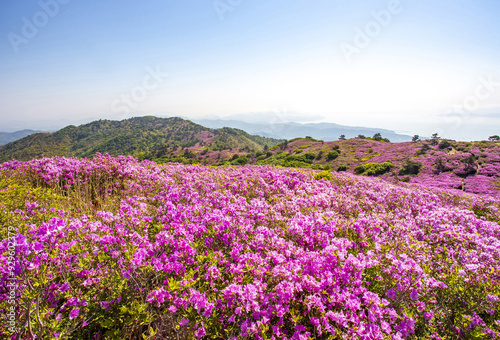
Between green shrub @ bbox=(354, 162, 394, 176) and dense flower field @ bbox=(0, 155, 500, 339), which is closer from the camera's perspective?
dense flower field @ bbox=(0, 155, 500, 339)

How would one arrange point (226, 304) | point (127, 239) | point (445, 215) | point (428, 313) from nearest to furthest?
point (226, 304) → point (428, 313) → point (127, 239) → point (445, 215)

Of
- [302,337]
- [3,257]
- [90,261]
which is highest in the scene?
[3,257]

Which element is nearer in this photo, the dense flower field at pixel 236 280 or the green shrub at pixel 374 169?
the dense flower field at pixel 236 280

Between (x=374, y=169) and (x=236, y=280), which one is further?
(x=374, y=169)

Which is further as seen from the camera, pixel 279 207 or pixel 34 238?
pixel 279 207

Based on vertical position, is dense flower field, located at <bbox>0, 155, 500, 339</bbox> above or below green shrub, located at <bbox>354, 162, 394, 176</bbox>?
above

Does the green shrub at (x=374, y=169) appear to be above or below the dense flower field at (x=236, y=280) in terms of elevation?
below

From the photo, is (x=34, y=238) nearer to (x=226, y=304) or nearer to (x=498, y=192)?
(x=226, y=304)

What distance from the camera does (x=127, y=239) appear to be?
3.67m

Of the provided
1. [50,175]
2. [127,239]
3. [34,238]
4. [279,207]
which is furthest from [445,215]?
[50,175]

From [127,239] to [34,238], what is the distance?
1.16 meters

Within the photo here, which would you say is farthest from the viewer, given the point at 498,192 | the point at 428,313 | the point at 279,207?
the point at 498,192

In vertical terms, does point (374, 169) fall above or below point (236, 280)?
below

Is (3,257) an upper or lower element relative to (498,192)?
upper
